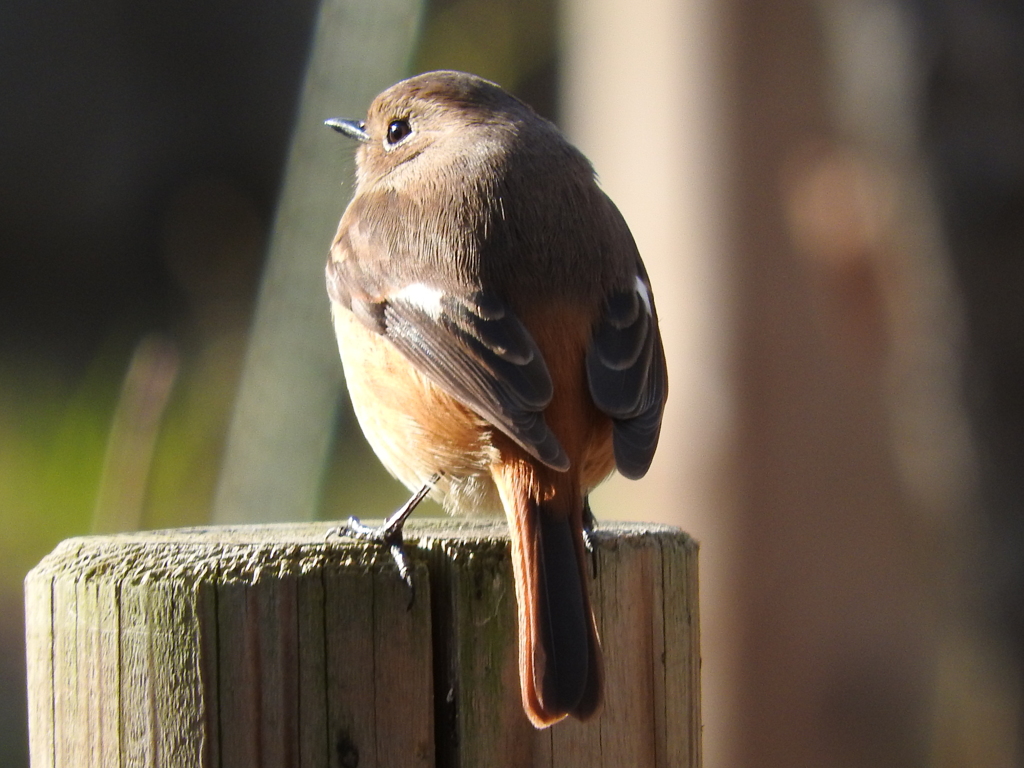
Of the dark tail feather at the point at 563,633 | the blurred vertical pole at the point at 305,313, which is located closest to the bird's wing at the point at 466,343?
the dark tail feather at the point at 563,633

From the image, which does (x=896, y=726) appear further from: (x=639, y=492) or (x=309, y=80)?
(x=309, y=80)

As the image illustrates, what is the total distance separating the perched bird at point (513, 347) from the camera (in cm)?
237

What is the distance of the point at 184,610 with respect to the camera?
1.99 metres

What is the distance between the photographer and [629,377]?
274 centimetres

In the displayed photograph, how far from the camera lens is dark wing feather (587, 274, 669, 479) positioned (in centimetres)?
262

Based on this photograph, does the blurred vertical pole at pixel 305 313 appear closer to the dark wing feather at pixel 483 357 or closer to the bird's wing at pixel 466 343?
the bird's wing at pixel 466 343

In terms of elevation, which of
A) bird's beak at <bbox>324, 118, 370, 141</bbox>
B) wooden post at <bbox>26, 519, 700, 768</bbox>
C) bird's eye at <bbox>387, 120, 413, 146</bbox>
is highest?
bird's beak at <bbox>324, 118, 370, 141</bbox>

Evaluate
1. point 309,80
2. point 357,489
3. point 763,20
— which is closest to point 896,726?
point 763,20

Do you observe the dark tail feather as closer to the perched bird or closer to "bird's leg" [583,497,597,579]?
the perched bird

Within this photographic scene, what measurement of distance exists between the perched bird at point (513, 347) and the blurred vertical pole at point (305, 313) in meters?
1.63

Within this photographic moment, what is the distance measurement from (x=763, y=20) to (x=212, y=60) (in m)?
3.95

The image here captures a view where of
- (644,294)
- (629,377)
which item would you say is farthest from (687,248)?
(629,377)

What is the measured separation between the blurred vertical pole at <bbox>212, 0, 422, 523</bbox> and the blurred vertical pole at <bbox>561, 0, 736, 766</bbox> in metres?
1.11

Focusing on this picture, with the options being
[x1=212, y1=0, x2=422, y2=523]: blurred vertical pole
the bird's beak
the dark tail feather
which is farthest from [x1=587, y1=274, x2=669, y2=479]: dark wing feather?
[x1=212, y1=0, x2=422, y2=523]: blurred vertical pole
